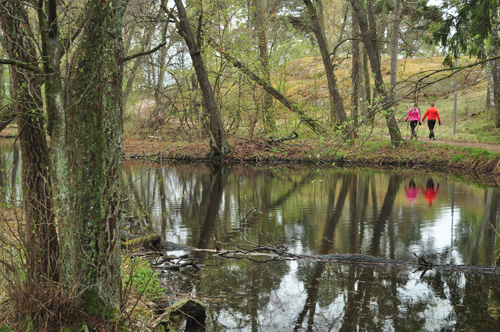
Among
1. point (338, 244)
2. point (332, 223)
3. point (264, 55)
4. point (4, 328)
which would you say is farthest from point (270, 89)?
point (4, 328)

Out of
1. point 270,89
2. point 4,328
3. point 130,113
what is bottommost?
point 4,328

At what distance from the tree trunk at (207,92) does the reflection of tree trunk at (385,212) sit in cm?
892

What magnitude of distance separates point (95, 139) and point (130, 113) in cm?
2501

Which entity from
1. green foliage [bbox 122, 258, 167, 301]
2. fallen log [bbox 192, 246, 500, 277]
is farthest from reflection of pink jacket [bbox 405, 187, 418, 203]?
green foliage [bbox 122, 258, 167, 301]

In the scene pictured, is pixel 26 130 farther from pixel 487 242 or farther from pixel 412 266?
pixel 487 242

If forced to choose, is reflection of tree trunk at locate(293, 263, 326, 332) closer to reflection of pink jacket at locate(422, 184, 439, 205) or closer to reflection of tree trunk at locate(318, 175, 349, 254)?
reflection of tree trunk at locate(318, 175, 349, 254)

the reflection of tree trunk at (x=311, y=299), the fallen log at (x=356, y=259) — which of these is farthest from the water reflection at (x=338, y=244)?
the fallen log at (x=356, y=259)

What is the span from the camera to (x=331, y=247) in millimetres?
9461

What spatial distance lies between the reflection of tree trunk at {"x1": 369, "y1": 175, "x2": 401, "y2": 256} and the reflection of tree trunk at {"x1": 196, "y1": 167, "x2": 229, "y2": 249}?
3451mm

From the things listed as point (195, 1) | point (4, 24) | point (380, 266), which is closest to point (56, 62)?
point (4, 24)

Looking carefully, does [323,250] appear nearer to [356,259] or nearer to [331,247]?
[331,247]

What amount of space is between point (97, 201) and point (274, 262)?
4.91 meters

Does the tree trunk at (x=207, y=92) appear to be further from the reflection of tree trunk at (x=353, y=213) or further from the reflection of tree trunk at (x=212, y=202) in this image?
the reflection of tree trunk at (x=353, y=213)

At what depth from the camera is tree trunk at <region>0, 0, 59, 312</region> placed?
173 inches
